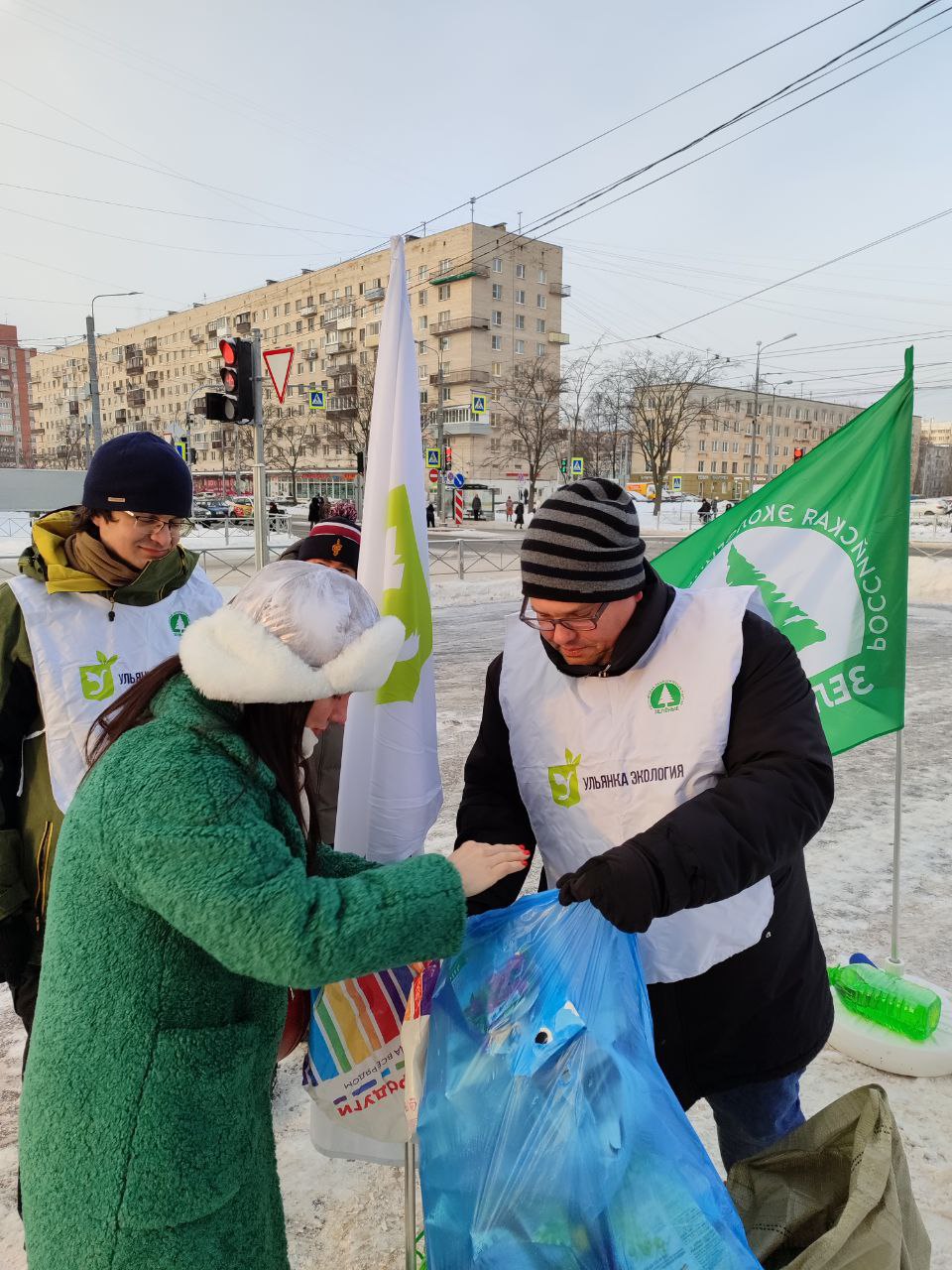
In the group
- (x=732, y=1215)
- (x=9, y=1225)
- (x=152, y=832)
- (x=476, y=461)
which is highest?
(x=476, y=461)

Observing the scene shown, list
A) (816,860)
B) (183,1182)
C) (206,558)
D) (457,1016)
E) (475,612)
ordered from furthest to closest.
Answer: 1. (206,558)
2. (475,612)
3. (816,860)
4. (457,1016)
5. (183,1182)

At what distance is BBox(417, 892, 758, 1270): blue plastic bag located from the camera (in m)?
1.16

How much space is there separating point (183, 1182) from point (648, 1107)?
2.20 ft

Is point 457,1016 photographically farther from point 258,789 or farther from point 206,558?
point 206,558

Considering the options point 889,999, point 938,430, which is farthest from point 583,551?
point 938,430

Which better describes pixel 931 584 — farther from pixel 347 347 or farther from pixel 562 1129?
pixel 347 347

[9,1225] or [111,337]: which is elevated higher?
[111,337]

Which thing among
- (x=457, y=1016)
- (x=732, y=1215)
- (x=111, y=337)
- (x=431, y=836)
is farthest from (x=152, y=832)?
(x=111, y=337)

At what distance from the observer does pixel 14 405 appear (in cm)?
9012

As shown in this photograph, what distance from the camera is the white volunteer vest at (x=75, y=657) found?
213 centimetres

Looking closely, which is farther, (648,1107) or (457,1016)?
(457,1016)

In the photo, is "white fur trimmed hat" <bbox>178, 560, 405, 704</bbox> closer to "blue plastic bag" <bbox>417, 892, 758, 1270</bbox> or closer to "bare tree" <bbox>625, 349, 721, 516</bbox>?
"blue plastic bag" <bbox>417, 892, 758, 1270</bbox>

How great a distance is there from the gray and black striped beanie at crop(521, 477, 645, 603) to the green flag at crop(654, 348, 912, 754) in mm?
1416

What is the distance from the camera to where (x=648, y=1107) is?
3.91 feet
